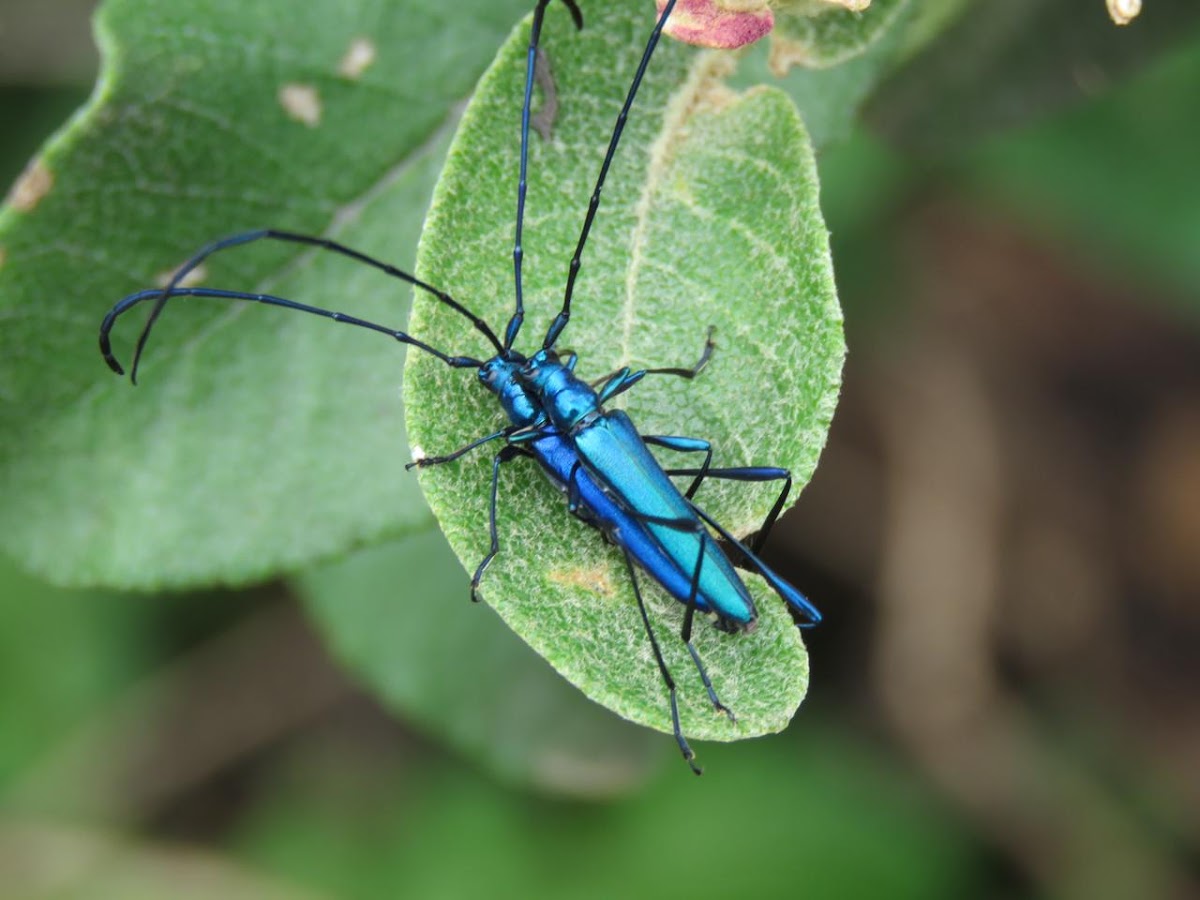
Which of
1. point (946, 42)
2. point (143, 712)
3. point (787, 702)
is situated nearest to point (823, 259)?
point (787, 702)

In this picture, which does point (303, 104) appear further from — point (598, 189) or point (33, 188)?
point (598, 189)

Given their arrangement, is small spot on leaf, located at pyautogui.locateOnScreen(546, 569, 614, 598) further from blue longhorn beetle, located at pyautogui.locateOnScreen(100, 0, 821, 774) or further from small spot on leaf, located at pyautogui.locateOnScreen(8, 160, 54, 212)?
small spot on leaf, located at pyautogui.locateOnScreen(8, 160, 54, 212)

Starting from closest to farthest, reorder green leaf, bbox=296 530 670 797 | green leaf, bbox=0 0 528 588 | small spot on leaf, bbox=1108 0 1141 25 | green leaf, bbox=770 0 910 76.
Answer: small spot on leaf, bbox=1108 0 1141 25 → green leaf, bbox=770 0 910 76 → green leaf, bbox=0 0 528 588 → green leaf, bbox=296 530 670 797

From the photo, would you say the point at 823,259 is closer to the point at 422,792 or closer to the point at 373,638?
the point at 373,638

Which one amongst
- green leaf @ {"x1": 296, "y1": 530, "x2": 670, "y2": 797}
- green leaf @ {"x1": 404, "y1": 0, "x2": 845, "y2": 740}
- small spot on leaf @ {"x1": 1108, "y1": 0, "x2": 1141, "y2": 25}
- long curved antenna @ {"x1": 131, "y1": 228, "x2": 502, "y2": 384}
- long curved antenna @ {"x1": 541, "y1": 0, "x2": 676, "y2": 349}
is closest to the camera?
green leaf @ {"x1": 404, "y1": 0, "x2": 845, "y2": 740}

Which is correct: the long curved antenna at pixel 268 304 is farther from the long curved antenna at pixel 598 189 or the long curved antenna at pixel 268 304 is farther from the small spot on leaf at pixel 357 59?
the small spot on leaf at pixel 357 59

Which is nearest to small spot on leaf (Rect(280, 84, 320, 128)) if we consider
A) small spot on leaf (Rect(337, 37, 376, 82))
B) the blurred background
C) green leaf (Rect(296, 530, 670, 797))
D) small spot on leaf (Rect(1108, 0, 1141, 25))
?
small spot on leaf (Rect(337, 37, 376, 82))

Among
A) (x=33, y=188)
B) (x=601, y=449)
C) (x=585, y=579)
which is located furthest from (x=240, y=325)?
(x=585, y=579)
